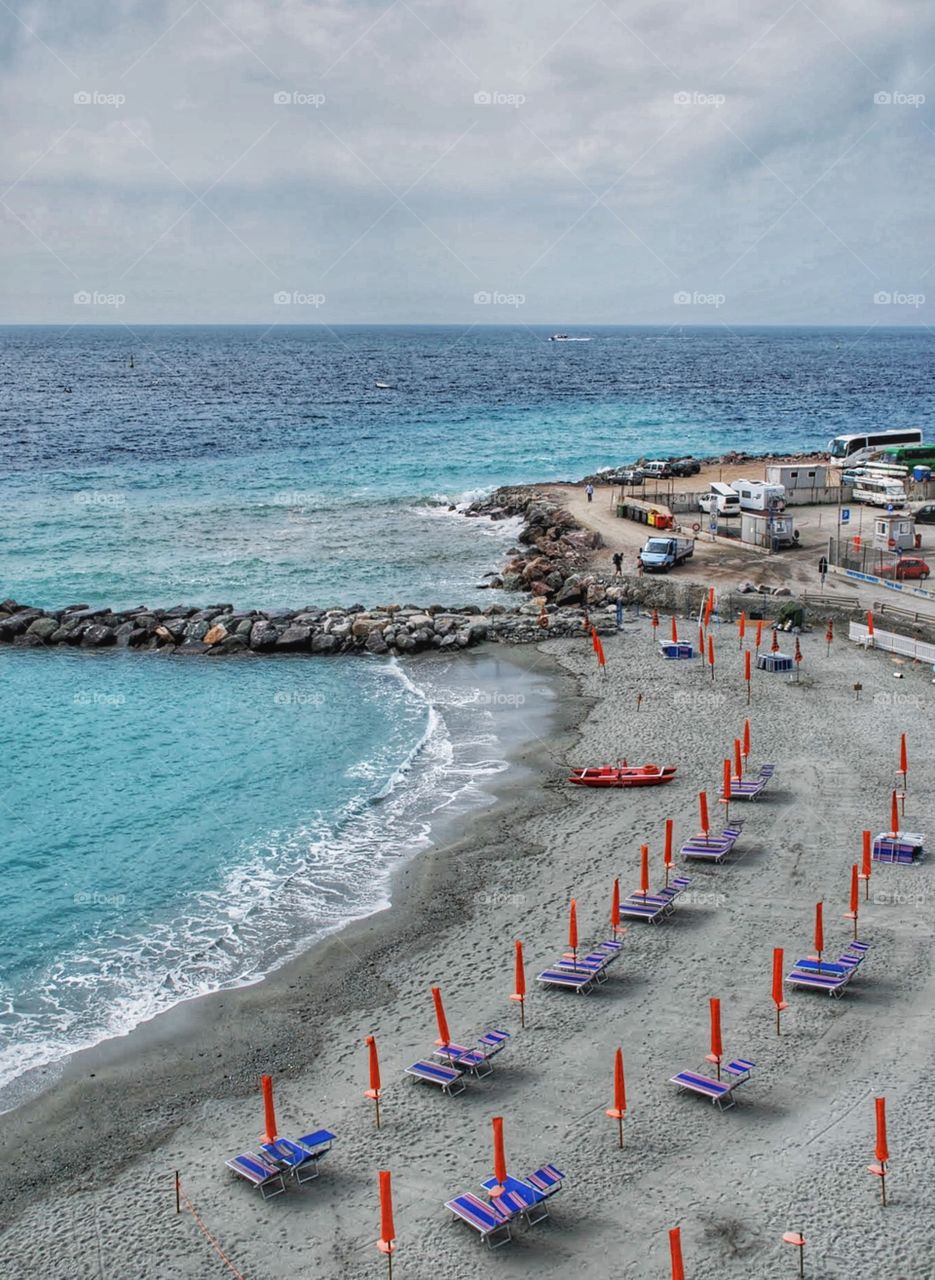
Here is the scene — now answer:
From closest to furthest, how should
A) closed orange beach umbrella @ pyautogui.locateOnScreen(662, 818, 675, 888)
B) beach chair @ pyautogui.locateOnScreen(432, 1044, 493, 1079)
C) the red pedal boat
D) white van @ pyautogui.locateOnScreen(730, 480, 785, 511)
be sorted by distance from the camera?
beach chair @ pyautogui.locateOnScreen(432, 1044, 493, 1079)
closed orange beach umbrella @ pyautogui.locateOnScreen(662, 818, 675, 888)
the red pedal boat
white van @ pyautogui.locateOnScreen(730, 480, 785, 511)

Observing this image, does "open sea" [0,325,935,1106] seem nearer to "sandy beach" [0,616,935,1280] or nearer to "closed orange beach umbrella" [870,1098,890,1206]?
"sandy beach" [0,616,935,1280]

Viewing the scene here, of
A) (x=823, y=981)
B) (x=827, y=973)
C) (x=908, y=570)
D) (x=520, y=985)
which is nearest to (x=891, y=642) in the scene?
(x=908, y=570)

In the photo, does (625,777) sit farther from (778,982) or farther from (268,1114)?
(268,1114)

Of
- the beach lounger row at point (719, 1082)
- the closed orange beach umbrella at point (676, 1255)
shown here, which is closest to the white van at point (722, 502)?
the beach lounger row at point (719, 1082)

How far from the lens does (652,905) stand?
25.5m

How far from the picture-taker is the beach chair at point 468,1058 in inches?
800

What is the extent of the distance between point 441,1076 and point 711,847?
10.3 metres

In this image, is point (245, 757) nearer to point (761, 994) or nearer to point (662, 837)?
point (662, 837)

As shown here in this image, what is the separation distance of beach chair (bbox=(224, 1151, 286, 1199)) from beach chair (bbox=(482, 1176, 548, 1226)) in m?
3.15

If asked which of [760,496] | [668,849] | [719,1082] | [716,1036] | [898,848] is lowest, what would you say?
[719,1082]

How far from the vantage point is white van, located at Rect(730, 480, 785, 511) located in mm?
58500

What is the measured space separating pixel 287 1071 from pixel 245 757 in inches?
638

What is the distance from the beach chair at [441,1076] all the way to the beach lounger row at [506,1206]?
2.71m

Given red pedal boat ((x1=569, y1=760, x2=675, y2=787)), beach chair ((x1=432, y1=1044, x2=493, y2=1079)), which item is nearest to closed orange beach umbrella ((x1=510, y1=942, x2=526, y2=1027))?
beach chair ((x1=432, y1=1044, x2=493, y2=1079))
